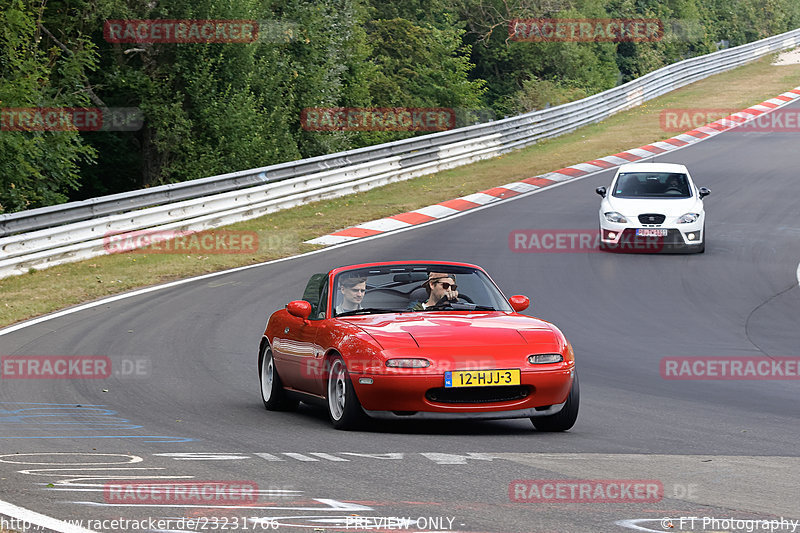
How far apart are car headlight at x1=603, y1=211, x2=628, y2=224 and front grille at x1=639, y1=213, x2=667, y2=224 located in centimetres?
31

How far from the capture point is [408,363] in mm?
8289

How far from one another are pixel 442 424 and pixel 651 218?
12.9 metres

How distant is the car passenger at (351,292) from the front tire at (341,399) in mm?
739

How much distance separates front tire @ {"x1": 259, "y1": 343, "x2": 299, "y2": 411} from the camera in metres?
10.1

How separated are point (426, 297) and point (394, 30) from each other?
41.5 meters

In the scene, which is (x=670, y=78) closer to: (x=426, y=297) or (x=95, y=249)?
(x=95, y=249)

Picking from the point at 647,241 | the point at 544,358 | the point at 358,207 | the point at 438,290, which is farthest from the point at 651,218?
the point at 544,358

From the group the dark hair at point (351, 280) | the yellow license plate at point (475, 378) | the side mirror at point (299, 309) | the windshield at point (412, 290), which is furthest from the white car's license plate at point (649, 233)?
the yellow license plate at point (475, 378)

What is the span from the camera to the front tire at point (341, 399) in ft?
27.7

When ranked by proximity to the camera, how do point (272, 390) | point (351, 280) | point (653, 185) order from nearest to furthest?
point (351, 280), point (272, 390), point (653, 185)

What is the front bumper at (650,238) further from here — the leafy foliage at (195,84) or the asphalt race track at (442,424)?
the leafy foliage at (195,84)

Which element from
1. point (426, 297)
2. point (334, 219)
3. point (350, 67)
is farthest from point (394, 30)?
point (426, 297)

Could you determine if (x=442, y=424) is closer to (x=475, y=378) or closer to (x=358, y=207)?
(x=475, y=378)

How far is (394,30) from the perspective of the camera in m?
49.7
